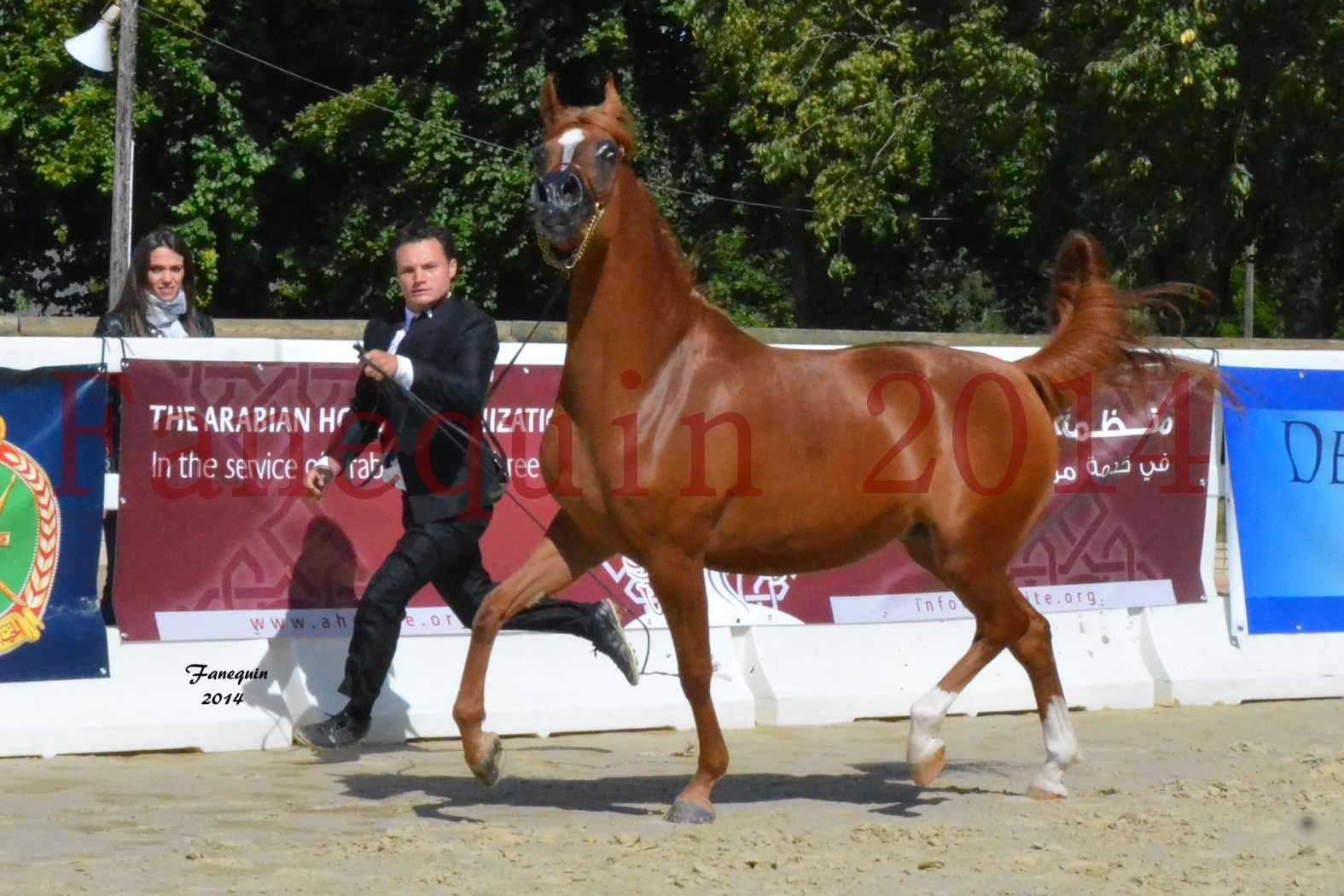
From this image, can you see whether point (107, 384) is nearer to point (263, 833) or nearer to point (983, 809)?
point (263, 833)

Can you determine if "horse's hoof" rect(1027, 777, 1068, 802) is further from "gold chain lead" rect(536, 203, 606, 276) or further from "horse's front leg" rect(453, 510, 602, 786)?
"gold chain lead" rect(536, 203, 606, 276)

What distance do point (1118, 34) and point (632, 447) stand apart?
2016 centimetres

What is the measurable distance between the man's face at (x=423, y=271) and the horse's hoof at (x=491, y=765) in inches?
73.6

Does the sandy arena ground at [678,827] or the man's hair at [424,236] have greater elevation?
the man's hair at [424,236]

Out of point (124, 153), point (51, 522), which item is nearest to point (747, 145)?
point (124, 153)

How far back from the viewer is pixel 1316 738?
27.9 feet

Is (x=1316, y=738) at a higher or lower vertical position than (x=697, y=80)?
lower

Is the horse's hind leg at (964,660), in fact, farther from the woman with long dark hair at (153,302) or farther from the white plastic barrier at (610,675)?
the woman with long dark hair at (153,302)

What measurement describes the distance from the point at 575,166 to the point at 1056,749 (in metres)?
2.85

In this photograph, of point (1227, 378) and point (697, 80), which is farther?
point (697, 80)

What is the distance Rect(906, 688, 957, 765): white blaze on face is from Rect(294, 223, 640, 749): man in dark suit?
1.19 meters

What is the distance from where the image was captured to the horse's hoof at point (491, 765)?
6.29 meters

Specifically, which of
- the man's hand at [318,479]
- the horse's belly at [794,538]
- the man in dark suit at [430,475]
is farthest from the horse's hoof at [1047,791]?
the man's hand at [318,479]

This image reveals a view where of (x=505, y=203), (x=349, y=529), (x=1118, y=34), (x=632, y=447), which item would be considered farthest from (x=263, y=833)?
(x=505, y=203)
